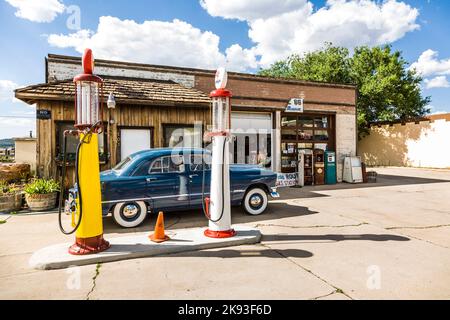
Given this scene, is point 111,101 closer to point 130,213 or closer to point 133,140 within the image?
point 133,140

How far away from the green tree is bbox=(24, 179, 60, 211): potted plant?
83.3ft

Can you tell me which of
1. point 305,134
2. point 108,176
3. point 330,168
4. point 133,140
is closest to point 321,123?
point 305,134

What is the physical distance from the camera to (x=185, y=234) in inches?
209

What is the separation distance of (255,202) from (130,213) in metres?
3.00

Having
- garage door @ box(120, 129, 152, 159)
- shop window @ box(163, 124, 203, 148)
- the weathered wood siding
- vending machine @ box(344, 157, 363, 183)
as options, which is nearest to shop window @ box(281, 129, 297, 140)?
vending machine @ box(344, 157, 363, 183)

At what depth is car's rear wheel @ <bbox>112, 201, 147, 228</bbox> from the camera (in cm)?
608

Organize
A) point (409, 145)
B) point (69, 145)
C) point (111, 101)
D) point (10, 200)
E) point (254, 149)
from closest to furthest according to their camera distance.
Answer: point (10, 200)
point (111, 101)
point (69, 145)
point (254, 149)
point (409, 145)

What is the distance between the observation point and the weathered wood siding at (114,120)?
28.5 feet

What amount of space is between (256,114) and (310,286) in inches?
402

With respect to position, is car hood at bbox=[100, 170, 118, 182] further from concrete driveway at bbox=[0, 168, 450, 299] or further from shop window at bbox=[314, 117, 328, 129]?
shop window at bbox=[314, 117, 328, 129]

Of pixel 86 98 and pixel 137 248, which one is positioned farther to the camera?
pixel 137 248

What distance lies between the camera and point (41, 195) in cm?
771
